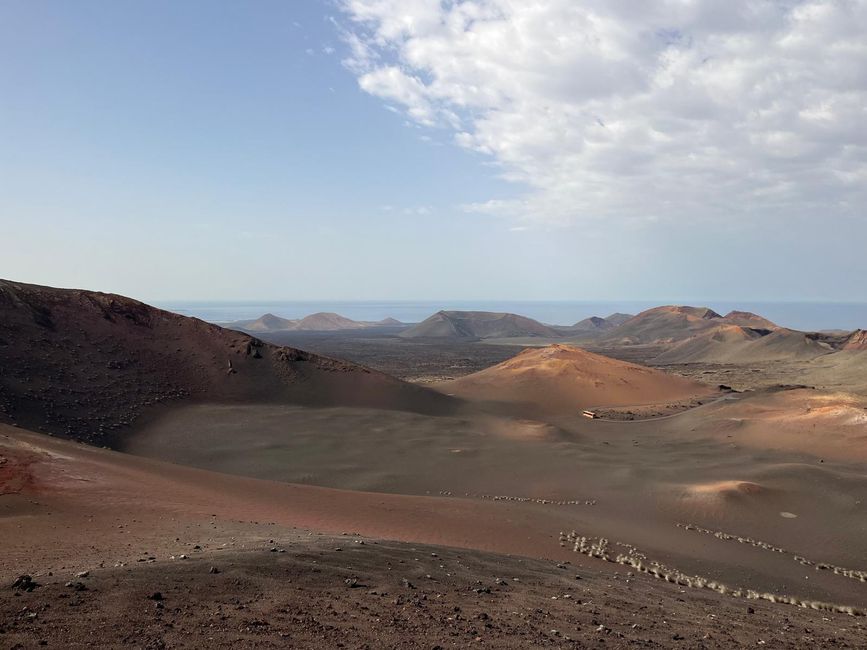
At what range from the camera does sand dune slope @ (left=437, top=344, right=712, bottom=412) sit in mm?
48438

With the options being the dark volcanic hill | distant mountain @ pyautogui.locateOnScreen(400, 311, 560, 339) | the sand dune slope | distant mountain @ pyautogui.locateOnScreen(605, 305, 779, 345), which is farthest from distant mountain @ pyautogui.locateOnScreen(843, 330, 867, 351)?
distant mountain @ pyautogui.locateOnScreen(400, 311, 560, 339)

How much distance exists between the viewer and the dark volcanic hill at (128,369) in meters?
26.5

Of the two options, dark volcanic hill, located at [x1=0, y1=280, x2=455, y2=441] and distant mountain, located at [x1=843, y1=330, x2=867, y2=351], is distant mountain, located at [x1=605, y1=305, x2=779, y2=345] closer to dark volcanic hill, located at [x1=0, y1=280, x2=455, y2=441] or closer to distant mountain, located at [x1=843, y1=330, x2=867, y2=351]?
distant mountain, located at [x1=843, y1=330, x2=867, y2=351]

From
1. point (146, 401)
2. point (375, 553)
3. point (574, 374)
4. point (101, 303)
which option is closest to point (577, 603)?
point (375, 553)

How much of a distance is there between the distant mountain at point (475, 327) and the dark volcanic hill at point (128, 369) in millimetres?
124280

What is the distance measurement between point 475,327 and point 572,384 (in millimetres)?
133799

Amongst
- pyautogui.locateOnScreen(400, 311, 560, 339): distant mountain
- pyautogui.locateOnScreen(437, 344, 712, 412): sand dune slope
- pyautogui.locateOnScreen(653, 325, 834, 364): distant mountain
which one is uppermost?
pyautogui.locateOnScreen(400, 311, 560, 339): distant mountain

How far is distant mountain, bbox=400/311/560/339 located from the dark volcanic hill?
12428cm

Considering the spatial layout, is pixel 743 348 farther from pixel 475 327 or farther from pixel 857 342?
pixel 475 327

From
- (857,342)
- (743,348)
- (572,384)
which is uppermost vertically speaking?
(857,342)

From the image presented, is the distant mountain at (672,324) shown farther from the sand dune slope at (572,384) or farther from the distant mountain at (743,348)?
the sand dune slope at (572,384)

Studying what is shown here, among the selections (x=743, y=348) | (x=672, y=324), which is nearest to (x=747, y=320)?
(x=672, y=324)

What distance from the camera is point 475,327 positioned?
185m

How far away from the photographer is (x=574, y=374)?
52969 mm
